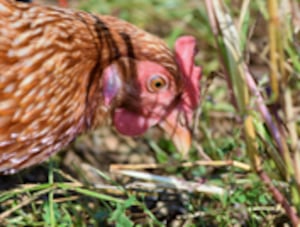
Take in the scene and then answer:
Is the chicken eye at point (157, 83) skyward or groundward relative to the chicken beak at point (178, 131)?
skyward

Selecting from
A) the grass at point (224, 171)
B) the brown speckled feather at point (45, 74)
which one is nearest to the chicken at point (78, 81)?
the brown speckled feather at point (45, 74)

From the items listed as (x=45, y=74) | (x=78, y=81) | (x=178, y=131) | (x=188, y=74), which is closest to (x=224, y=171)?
(x=178, y=131)

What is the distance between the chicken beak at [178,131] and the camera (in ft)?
8.00

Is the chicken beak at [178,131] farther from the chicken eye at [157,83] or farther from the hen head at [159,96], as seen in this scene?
the chicken eye at [157,83]

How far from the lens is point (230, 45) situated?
6.51ft

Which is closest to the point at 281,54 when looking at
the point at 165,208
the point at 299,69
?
the point at 299,69

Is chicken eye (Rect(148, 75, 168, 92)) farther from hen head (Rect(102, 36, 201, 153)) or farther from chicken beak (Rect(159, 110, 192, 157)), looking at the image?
chicken beak (Rect(159, 110, 192, 157))

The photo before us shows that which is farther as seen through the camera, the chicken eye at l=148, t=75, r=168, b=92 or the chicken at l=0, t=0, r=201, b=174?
the chicken eye at l=148, t=75, r=168, b=92

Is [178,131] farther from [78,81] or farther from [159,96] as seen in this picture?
[78,81]

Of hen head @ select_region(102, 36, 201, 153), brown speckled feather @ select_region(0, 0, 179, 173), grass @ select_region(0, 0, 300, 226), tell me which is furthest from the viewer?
hen head @ select_region(102, 36, 201, 153)

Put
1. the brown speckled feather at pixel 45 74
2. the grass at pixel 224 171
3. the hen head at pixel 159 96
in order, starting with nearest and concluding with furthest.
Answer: the grass at pixel 224 171 → the brown speckled feather at pixel 45 74 → the hen head at pixel 159 96

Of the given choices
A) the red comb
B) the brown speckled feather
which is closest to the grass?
the red comb

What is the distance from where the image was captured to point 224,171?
2.64 m

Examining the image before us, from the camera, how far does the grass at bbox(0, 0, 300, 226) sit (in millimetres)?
1958
